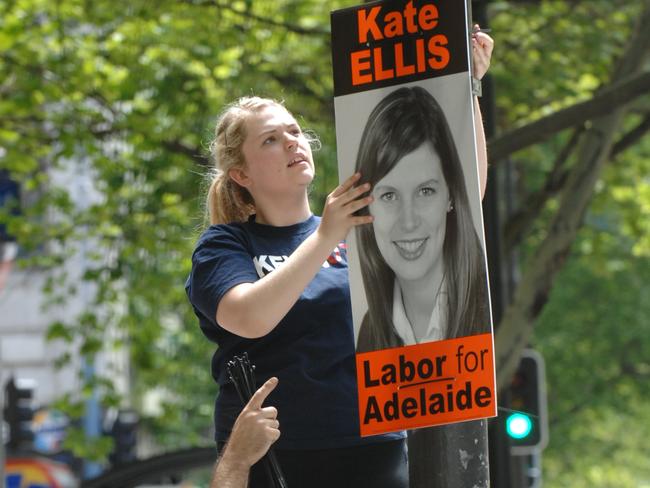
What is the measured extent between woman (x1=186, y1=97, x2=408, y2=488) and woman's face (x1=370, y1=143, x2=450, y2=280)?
5cm

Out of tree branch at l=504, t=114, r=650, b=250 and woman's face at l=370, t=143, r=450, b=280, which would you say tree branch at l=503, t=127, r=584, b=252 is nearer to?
tree branch at l=504, t=114, r=650, b=250

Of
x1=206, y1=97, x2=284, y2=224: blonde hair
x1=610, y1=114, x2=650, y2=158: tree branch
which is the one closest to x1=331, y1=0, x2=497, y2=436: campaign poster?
A: x1=206, y1=97, x2=284, y2=224: blonde hair

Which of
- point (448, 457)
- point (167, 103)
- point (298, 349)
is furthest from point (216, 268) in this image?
point (167, 103)

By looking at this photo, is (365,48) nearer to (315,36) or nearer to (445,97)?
(445,97)

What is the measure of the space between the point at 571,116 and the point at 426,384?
18.2ft

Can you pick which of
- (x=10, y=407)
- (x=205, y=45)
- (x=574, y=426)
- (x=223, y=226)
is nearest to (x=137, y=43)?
(x=205, y=45)

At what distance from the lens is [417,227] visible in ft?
9.89

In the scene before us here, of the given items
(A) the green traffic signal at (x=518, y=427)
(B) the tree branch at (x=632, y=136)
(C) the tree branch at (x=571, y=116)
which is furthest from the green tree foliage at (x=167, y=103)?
(A) the green traffic signal at (x=518, y=427)

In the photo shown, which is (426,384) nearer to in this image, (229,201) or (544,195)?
(229,201)

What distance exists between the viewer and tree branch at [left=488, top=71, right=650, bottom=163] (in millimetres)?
8242

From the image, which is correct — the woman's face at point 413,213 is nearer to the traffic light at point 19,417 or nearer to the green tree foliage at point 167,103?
the green tree foliage at point 167,103

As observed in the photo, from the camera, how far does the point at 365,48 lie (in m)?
3.08

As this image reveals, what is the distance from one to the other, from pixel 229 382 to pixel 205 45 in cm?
797

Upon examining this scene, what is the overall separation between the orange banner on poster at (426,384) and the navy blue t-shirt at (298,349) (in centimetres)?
17
